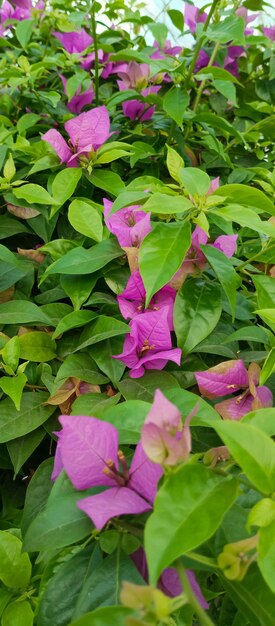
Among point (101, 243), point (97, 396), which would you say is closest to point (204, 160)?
point (101, 243)

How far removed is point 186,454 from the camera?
333mm

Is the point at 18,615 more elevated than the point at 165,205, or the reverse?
the point at 165,205

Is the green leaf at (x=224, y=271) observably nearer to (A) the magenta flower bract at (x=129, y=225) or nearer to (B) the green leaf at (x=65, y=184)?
(A) the magenta flower bract at (x=129, y=225)

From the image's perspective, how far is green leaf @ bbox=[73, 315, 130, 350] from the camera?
56 centimetres

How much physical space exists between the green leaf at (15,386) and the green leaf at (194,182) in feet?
0.84

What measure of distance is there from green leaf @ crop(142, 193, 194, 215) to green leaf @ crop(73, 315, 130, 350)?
0.12m

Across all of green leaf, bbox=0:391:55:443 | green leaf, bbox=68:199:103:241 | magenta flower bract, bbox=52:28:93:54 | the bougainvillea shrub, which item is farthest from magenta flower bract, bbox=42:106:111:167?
magenta flower bract, bbox=52:28:93:54

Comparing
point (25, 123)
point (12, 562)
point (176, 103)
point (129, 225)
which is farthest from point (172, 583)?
point (25, 123)

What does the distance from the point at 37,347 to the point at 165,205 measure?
223mm

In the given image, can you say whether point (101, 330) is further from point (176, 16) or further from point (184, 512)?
point (176, 16)

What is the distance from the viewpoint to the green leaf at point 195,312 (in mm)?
557

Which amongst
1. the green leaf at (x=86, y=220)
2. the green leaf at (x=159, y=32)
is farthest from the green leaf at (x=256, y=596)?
the green leaf at (x=159, y=32)

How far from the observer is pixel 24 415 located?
0.58 metres

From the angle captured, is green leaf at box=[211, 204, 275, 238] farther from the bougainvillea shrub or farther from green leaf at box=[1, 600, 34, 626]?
green leaf at box=[1, 600, 34, 626]
